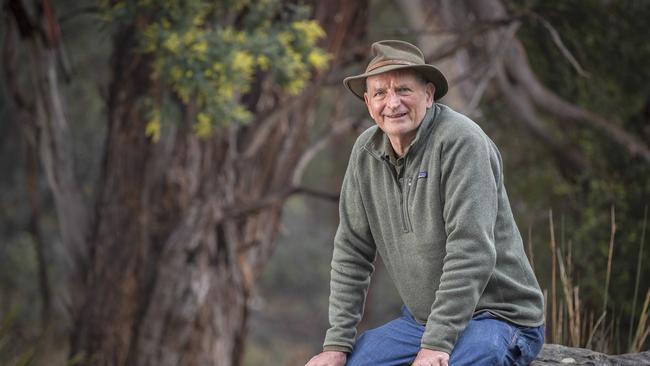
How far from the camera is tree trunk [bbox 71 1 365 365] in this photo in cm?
663

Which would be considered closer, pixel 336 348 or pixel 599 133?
pixel 336 348

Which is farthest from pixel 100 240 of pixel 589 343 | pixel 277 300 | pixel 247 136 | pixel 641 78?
pixel 277 300

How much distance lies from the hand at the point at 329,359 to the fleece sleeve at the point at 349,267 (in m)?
0.02

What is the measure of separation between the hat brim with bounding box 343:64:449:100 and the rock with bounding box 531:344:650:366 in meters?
0.96

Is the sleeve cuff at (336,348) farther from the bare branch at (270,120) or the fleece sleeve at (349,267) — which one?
the bare branch at (270,120)

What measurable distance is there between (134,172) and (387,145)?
4.12 m

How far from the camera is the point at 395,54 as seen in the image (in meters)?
2.79

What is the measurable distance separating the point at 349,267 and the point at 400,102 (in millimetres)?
613

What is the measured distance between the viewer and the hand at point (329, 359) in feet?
9.66

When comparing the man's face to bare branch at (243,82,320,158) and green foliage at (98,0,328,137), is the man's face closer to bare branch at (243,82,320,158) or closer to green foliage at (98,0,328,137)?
green foliage at (98,0,328,137)

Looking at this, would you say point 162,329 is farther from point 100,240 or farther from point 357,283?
point 357,283

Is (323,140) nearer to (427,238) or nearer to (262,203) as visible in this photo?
(262,203)

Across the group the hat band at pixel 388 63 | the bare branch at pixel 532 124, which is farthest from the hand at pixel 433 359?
the bare branch at pixel 532 124

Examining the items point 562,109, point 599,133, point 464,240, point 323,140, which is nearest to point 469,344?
point 464,240
